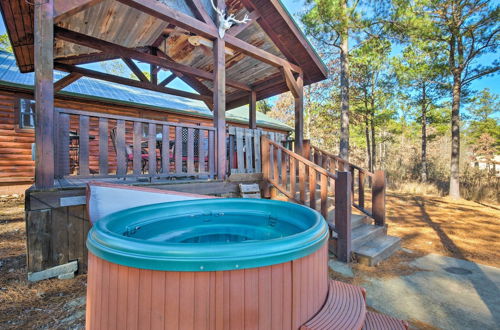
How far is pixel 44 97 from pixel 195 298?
9.03 ft

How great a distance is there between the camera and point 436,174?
12172mm

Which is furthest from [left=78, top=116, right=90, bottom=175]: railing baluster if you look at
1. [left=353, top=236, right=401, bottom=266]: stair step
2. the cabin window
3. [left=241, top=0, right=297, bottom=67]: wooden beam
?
the cabin window

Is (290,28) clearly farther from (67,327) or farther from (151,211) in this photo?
(67,327)

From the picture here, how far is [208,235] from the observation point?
2.71m

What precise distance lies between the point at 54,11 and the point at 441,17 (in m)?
11.8

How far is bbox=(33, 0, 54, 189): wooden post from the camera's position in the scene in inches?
96.9

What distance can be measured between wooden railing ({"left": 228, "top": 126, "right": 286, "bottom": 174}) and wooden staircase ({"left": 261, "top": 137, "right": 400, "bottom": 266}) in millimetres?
154

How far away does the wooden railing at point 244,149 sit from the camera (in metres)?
4.54

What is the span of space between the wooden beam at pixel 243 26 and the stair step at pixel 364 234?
13.7 ft

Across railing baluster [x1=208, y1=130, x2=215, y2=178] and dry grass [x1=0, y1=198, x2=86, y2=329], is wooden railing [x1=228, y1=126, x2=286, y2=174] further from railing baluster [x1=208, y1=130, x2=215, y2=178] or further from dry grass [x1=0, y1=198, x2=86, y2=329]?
dry grass [x1=0, y1=198, x2=86, y2=329]

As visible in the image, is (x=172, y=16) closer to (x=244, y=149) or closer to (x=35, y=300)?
(x=244, y=149)

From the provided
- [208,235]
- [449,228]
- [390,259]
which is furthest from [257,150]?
[449,228]

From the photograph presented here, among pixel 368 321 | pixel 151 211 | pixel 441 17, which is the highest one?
pixel 441 17

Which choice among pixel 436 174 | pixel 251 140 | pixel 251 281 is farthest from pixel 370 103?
pixel 251 281
